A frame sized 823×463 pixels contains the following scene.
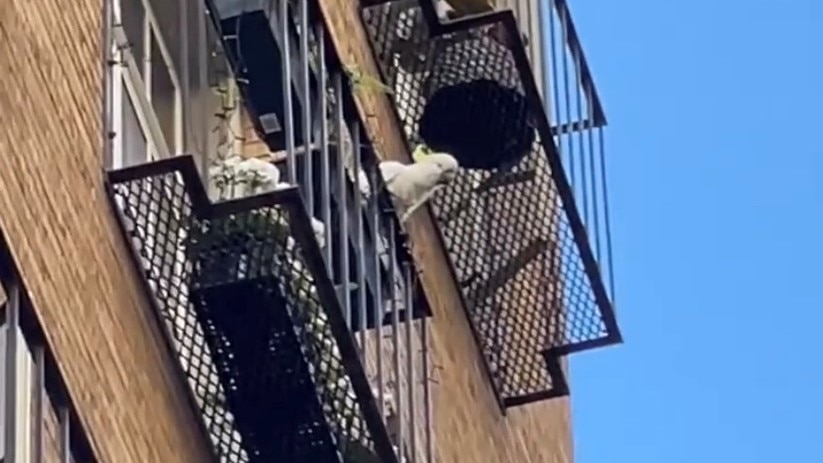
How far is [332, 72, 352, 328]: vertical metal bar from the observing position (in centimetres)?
1466

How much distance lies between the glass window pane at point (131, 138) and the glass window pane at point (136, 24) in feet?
1.00

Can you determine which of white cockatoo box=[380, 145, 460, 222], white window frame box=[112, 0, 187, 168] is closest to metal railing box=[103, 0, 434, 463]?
white window frame box=[112, 0, 187, 168]

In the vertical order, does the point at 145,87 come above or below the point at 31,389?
above

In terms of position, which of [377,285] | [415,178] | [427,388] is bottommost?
[427,388]

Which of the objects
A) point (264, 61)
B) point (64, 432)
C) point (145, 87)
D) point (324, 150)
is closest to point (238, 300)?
point (324, 150)

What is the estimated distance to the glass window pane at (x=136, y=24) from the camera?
15.2m

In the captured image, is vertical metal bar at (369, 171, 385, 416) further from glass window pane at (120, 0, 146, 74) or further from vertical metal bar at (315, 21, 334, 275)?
glass window pane at (120, 0, 146, 74)

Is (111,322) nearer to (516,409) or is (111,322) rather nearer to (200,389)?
(200,389)

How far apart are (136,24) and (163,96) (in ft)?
1.77

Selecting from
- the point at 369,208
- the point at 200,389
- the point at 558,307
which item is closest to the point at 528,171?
the point at 558,307

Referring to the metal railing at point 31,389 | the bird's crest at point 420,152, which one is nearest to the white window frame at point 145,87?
the bird's crest at point 420,152

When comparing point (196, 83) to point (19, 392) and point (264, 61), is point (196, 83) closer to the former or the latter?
point (264, 61)

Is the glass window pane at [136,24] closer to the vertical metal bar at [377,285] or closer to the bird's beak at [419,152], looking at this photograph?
the vertical metal bar at [377,285]

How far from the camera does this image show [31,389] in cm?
1135
